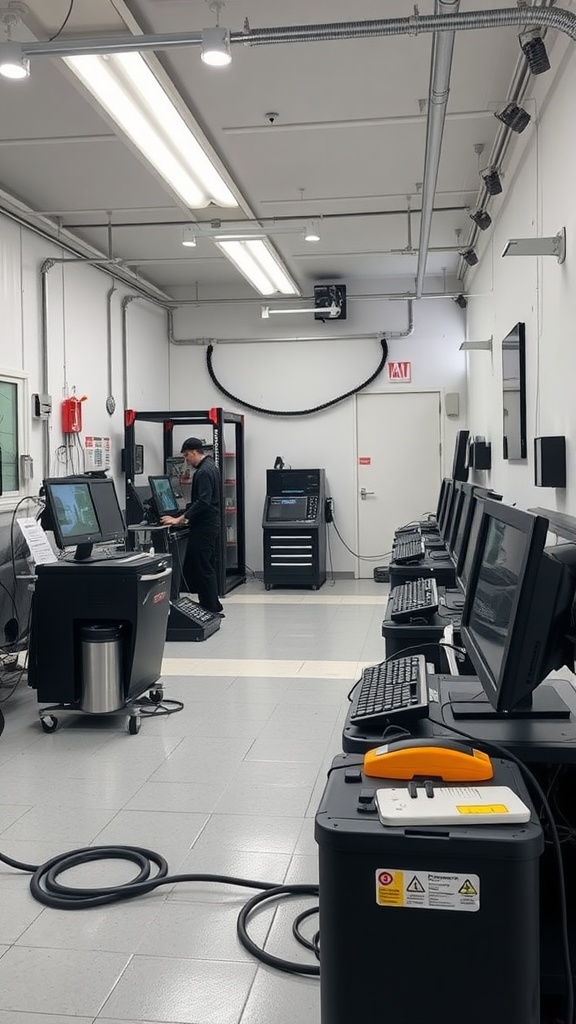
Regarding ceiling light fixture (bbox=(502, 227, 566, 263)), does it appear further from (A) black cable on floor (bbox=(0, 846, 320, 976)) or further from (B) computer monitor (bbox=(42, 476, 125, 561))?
(A) black cable on floor (bbox=(0, 846, 320, 976))

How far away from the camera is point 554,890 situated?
1613 mm

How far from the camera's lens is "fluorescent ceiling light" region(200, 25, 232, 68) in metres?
2.89

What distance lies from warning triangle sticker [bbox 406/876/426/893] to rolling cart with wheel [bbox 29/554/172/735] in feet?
9.23

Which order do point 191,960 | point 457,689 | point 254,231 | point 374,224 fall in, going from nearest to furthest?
point 457,689 → point 191,960 → point 254,231 → point 374,224

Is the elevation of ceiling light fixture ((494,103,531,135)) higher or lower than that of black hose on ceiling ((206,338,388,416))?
higher

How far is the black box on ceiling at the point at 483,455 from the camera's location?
6.39 meters

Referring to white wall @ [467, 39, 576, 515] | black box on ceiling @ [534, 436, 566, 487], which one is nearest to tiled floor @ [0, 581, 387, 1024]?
black box on ceiling @ [534, 436, 566, 487]

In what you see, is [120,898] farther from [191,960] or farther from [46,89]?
[46,89]

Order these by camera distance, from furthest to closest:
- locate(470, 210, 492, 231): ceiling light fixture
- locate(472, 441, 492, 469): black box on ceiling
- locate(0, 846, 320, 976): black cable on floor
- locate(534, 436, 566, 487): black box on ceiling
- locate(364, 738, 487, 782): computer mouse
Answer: locate(472, 441, 492, 469): black box on ceiling, locate(470, 210, 492, 231): ceiling light fixture, locate(534, 436, 566, 487): black box on ceiling, locate(0, 846, 320, 976): black cable on floor, locate(364, 738, 487, 782): computer mouse

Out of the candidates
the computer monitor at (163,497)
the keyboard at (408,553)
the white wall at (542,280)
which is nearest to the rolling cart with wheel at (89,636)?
the keyboard at (408,553)

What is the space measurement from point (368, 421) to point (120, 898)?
7207 mm

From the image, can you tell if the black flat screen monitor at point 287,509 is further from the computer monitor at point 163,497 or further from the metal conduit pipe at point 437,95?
the metal conduit pipe at point 437,95

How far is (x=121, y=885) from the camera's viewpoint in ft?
7.88

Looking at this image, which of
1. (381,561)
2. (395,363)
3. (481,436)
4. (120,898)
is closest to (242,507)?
(381,561)
